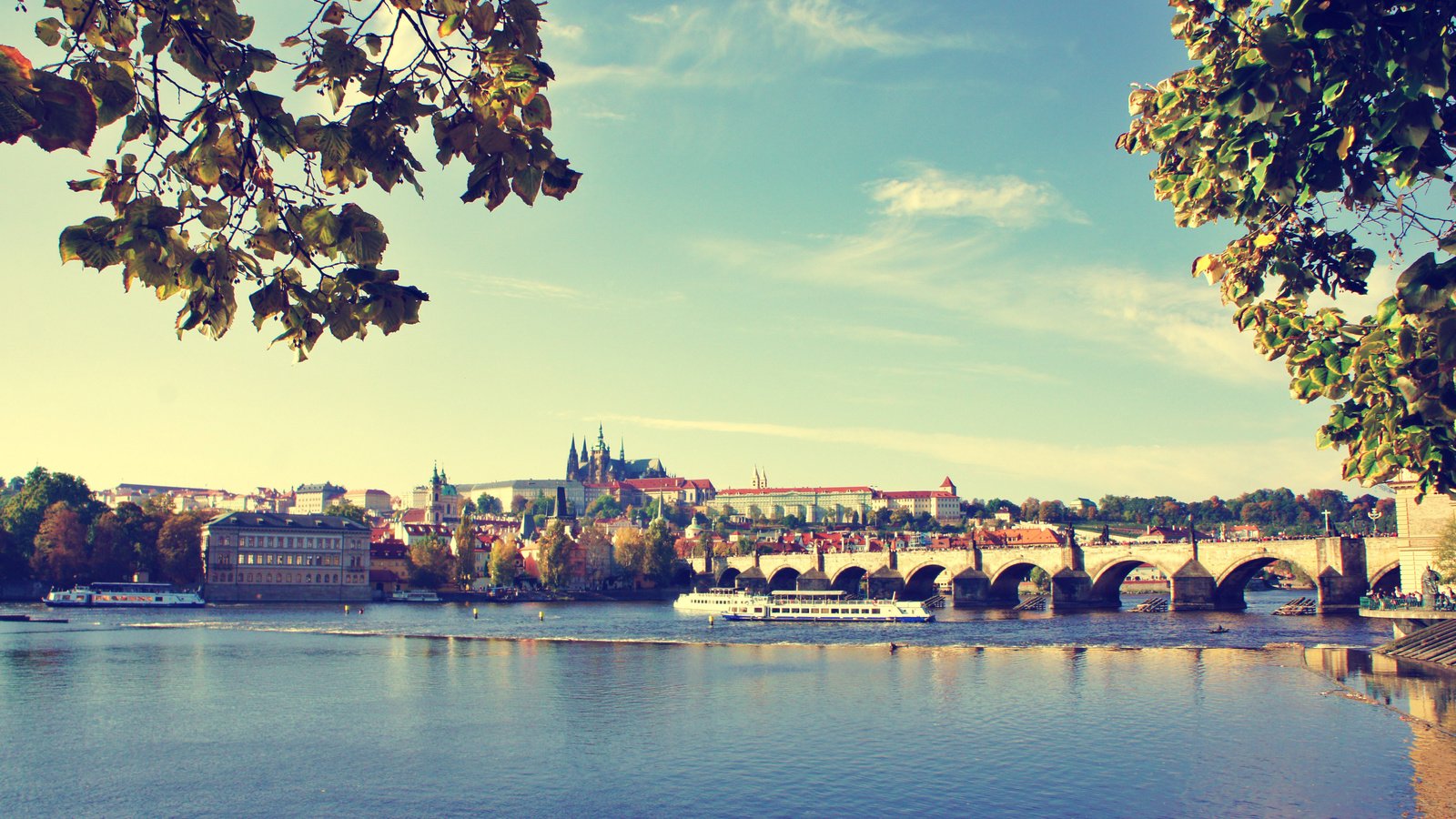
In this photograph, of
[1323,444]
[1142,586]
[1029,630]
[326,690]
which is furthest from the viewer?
[1142,586]

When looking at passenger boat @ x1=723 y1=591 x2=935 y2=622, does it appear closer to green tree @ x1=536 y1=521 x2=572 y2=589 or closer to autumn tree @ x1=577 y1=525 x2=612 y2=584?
green tree @ x1=536 y1=521 x2=572 y2=589

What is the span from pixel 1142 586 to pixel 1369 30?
165 meters

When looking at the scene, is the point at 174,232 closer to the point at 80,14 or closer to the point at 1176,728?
the point at 80,14

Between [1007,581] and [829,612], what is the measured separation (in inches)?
1087

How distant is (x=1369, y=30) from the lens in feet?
20.9

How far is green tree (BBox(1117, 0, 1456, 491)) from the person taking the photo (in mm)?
6355

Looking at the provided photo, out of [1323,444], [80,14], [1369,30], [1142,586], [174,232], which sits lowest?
[1142,586]

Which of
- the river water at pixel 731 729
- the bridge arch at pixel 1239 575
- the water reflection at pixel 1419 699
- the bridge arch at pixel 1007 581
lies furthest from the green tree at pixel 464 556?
the water reflection at pixel 1419 699

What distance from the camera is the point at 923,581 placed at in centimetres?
11288

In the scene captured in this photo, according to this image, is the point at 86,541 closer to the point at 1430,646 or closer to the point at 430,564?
the point at 430,564

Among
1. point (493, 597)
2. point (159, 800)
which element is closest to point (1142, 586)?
point (493, 597)

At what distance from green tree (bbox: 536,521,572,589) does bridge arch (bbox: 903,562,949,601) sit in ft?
136

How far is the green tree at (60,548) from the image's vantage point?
321 ft

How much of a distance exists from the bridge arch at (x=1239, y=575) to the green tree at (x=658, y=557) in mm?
68255
